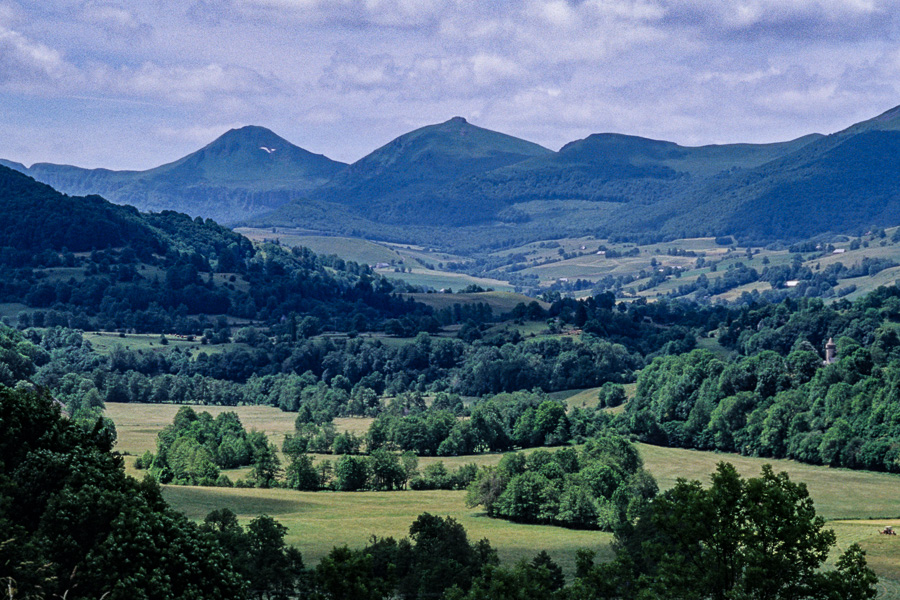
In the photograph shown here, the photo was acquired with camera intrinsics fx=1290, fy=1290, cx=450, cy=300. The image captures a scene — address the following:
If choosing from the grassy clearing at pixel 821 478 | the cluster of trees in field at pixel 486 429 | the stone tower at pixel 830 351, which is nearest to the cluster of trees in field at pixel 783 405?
the stone tower at pixel 830 351

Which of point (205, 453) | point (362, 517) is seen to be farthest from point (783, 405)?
point (362, 517)

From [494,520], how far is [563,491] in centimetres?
553

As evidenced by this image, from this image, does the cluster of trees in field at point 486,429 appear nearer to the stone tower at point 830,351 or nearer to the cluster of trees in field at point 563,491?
the cluster of trees in field at point 563,491

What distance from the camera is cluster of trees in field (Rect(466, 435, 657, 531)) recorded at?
90375mm

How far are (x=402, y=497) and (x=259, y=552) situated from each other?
43519mm

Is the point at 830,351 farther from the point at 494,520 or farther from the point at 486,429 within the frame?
the point at 494,520

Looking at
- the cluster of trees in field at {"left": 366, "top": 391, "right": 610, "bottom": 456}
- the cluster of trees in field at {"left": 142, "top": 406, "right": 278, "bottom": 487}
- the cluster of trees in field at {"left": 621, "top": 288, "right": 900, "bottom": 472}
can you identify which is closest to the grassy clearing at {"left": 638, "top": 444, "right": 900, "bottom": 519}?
the cluster of trees in field at {"left": 621, "top": 288, "right": 900, "bottom": 472}

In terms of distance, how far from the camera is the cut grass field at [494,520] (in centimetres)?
7769

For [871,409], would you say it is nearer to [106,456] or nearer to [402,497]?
[402,497]

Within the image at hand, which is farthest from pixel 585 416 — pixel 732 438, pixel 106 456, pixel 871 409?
pixel 106 456

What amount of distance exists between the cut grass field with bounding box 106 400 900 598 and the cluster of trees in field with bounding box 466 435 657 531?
187cm

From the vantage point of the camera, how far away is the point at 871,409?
131875mm

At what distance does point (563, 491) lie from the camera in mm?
→ 93688

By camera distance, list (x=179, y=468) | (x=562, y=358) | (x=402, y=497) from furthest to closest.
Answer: (x=562, y=358), (x=179, y=468), (x=402, y=497)
